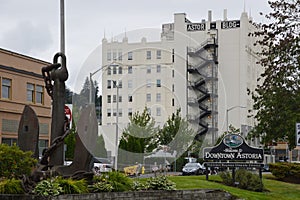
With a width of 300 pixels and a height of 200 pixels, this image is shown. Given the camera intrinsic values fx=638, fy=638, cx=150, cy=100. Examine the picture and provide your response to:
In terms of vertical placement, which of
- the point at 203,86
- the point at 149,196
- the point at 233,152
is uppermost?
the point at 203,86

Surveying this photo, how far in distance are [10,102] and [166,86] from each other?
1224 inches

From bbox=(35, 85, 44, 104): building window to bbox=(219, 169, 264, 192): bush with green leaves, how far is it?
101 ft

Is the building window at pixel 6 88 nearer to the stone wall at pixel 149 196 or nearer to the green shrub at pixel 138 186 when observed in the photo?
the stone wall at pixel 149 196

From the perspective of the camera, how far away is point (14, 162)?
22234 millimetres

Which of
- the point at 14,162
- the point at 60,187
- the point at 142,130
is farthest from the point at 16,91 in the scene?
the point at 60,187

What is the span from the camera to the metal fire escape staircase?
41.7 metres

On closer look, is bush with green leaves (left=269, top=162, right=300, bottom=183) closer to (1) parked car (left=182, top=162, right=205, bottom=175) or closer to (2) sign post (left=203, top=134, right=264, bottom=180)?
(2) sign post (left=203, top=134, right=264, bottom=180)

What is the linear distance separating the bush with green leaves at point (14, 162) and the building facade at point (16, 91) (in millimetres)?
27913

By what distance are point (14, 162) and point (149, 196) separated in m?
4.96

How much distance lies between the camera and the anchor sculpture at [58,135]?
66.3 ft

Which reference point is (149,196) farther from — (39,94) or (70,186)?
(39,94)

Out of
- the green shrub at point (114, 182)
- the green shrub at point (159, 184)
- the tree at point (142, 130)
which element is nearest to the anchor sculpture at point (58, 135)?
the green shrub at point (114, 182)

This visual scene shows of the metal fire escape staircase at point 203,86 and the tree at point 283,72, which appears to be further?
the metal fire escape staircase at point 203,86

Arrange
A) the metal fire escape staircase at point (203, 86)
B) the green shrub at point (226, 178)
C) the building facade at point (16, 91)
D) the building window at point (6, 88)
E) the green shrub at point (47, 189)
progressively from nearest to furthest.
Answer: the green shrub at point (47, 189) → the green shrub at point (226, 178) → the metal fire escape staircase at point (203, 86) → the building facade at point (16, 91) → the building window at point (6, 88)
